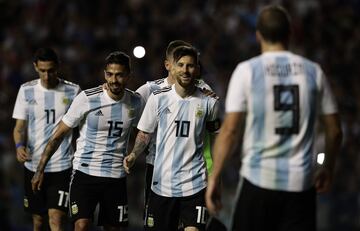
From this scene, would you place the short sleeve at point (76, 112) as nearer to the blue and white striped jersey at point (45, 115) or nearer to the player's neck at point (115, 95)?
the player's neck at point (115, 95)

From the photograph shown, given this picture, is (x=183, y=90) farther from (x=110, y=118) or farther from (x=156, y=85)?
(x=156, y=85)

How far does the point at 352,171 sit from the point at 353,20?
12.8 ft

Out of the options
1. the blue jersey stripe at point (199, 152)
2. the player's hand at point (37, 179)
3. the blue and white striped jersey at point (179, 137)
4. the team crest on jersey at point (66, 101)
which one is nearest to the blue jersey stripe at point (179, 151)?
the blue and white striped jersey at point (179, 137)

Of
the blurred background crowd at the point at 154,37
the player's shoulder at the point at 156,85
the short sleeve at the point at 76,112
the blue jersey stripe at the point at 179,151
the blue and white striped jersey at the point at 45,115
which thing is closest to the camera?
the blue jersey stripe at the point at 179,151

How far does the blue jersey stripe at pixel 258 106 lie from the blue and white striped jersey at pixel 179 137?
2328 mm

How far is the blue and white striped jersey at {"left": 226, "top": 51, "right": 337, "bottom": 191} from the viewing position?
6.82 m

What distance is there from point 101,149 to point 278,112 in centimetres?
346

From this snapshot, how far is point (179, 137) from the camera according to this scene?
30.2ft

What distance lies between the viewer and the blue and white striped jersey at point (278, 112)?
682 cm

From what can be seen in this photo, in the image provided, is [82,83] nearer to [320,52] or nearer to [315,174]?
[320,52]

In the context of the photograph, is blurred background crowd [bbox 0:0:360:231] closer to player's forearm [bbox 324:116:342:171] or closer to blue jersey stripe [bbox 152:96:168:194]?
blue jersey stripe [bbox 152:96:168:194]

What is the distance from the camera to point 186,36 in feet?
57.4

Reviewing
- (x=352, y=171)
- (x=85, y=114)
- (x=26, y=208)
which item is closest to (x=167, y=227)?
(x=85, y=114)

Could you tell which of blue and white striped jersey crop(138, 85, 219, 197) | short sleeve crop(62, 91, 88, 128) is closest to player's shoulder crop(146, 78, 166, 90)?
short sleeve crop(62, 91, 88, 128)
